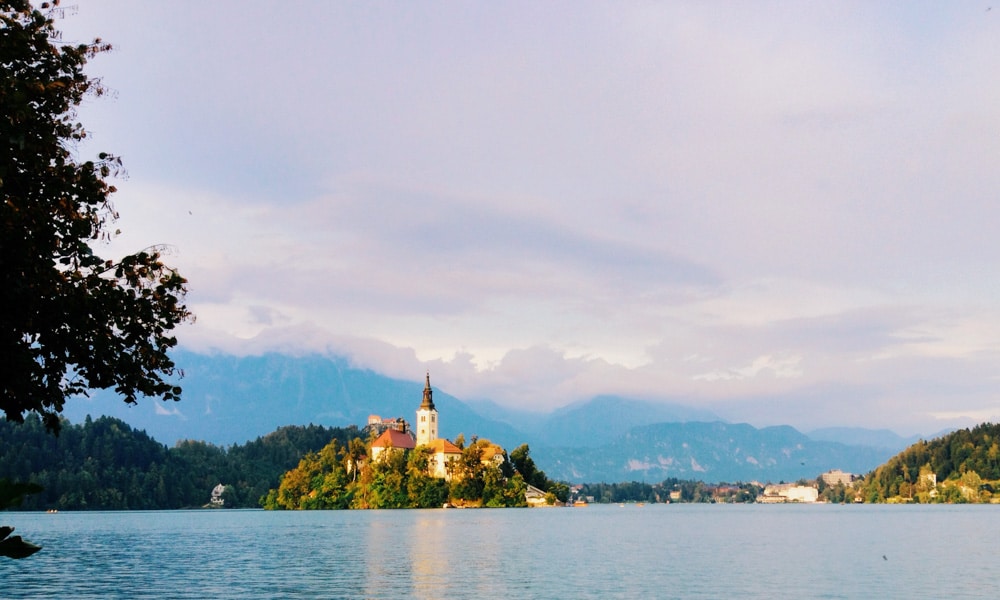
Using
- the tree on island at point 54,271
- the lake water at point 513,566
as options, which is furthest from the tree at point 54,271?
the lake water at point 513,566

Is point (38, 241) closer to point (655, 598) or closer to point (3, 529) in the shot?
point (3, 529)

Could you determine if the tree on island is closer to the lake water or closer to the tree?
the tree

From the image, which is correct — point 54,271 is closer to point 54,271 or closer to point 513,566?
point 54,271

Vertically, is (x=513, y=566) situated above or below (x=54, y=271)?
below

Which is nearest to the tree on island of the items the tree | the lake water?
the tree

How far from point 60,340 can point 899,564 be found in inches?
2409

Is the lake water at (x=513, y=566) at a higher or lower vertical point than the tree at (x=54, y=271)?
lower

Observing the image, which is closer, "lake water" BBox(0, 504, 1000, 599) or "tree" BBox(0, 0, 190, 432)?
"tree" BBox(0, 0, 190, 432)

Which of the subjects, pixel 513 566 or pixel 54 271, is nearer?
pixel 54 271

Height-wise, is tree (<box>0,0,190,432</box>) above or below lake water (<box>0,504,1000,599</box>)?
above

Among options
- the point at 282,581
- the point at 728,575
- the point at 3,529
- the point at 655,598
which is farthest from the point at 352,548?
the point at 3,529

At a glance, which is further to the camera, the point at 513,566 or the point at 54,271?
the point at 513,566

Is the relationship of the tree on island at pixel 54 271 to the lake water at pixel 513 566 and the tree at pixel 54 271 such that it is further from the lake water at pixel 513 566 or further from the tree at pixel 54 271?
the lake water at pixel 513 566

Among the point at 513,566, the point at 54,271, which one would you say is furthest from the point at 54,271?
the point at 513,566
